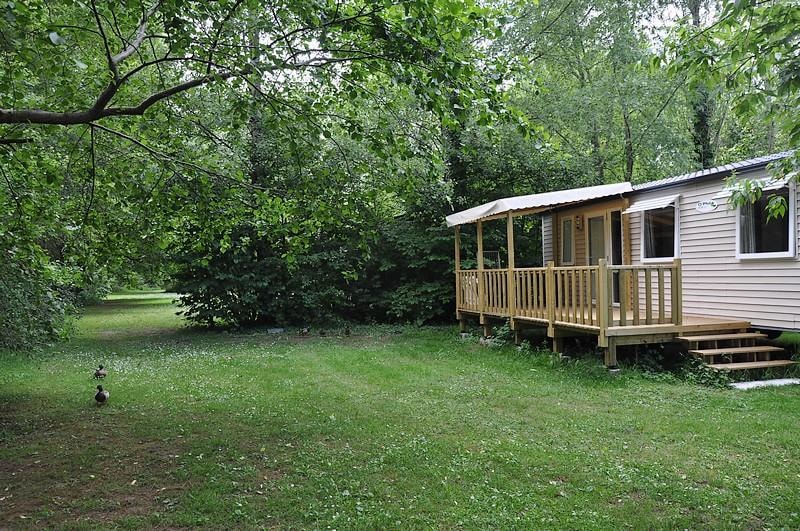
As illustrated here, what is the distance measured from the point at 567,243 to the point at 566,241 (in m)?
0.05

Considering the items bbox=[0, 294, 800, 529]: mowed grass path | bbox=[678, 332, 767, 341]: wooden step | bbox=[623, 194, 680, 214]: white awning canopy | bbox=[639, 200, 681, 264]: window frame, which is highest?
bbox=[623, 194, 680, 214]: white awning canopy

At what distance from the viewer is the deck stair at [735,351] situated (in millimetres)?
6605

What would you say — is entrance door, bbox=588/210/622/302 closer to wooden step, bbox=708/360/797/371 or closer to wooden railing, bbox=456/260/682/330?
wooden railing, bbox=456/260/682/330

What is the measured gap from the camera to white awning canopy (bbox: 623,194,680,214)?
8617mm

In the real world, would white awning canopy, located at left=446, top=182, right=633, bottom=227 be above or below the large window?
above

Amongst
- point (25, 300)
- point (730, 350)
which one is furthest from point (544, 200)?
point (25, 300)

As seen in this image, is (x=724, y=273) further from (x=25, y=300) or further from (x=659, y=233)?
(x=25, y=300)

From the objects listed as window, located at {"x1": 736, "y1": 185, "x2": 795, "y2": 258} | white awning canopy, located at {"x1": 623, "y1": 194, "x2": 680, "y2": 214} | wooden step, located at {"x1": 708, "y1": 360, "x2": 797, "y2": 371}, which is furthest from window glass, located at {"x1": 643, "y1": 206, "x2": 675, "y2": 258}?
wooden step, located at {"x1": 708, "y1": 360, "x2": 797, "y2": 371}

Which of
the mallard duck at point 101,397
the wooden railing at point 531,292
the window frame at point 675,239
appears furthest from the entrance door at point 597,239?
the mallard duck at point 101,397

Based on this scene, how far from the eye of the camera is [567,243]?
11.5 meters

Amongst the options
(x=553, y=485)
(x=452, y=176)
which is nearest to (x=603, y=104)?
(x=452, y=176)

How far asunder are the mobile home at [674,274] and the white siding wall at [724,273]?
0.01 m

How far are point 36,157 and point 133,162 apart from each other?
0.82 m

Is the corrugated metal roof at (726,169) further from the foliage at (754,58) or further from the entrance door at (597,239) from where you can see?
the foliage at (754,58)
